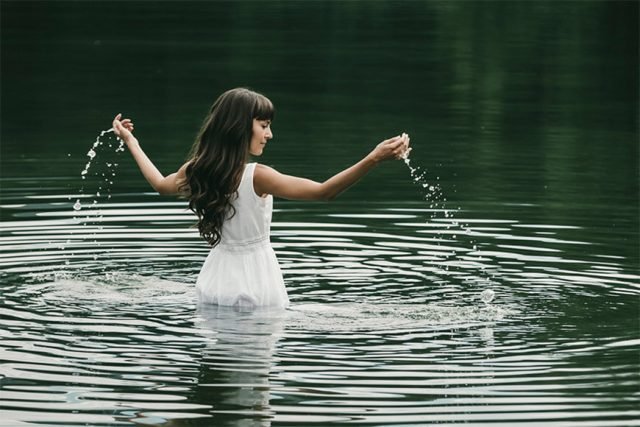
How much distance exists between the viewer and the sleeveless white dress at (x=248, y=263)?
37.8 ft

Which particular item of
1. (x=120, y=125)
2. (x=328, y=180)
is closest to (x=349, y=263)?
(x=120, y=125)

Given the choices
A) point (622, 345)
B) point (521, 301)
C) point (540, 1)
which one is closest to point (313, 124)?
point (521, 301)

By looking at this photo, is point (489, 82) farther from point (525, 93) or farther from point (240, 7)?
point (240, 7)

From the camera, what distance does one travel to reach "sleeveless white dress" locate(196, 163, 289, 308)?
11.5 m

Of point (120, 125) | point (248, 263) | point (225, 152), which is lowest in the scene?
point (248, 263)

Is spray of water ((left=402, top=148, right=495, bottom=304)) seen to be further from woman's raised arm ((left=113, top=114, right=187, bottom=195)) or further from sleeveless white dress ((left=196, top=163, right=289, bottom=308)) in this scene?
woman's raised arm ((left=113, top=114, right=187, bottom=195))

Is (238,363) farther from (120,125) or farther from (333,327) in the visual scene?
(120,125)

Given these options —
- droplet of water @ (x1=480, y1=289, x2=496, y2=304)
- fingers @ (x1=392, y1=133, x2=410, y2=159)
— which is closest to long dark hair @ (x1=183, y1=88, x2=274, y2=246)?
fingers @ (x1=392, y1=133, x2=410, y2=159)

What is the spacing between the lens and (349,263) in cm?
1366

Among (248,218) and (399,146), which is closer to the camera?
(399,146)

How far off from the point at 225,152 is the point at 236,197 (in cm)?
33

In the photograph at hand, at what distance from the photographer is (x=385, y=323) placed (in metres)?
11.3

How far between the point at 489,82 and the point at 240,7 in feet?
68.9

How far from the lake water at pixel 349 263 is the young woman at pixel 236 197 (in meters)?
0.20
